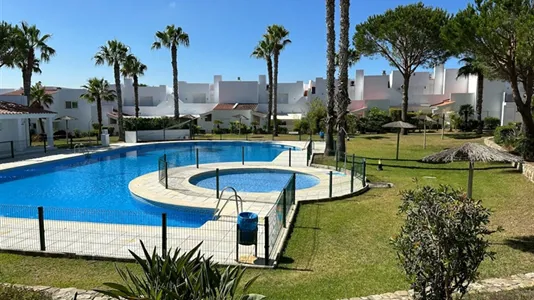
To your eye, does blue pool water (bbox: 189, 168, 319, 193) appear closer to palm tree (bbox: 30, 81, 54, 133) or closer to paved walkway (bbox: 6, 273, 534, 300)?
paved walkway (bbox: 6, 273, 534, 300)

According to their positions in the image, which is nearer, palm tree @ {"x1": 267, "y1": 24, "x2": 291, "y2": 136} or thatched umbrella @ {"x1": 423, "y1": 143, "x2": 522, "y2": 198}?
thatched umbrella @ {"x1": 423, "y1": 143, "x2": 522, "y2": 198}

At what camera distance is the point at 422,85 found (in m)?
54.5

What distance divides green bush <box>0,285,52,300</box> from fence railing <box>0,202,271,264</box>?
2.14m

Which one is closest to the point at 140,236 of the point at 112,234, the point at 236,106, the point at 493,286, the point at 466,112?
the point at 112,234

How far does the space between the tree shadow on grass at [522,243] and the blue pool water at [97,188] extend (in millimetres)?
7918

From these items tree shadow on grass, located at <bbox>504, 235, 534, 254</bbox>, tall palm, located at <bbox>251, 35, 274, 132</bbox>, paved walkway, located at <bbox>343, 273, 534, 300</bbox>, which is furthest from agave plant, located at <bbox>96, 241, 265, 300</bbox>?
tall palm, located at <bbox>251, 35, 274, 132</bbox>

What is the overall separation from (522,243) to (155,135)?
1337 inches

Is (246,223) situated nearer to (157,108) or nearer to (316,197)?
(316,197)

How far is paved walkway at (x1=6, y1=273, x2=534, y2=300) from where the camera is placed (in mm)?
5820

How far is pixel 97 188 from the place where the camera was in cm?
1731

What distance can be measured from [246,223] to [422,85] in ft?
174

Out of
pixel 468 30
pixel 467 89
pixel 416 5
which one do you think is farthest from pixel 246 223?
pixel 467 89

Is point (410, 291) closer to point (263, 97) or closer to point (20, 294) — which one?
point (20, 294)

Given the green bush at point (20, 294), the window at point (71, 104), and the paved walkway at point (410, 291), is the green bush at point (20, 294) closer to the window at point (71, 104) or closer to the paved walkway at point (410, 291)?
the paved walkway at point (410, 291)
